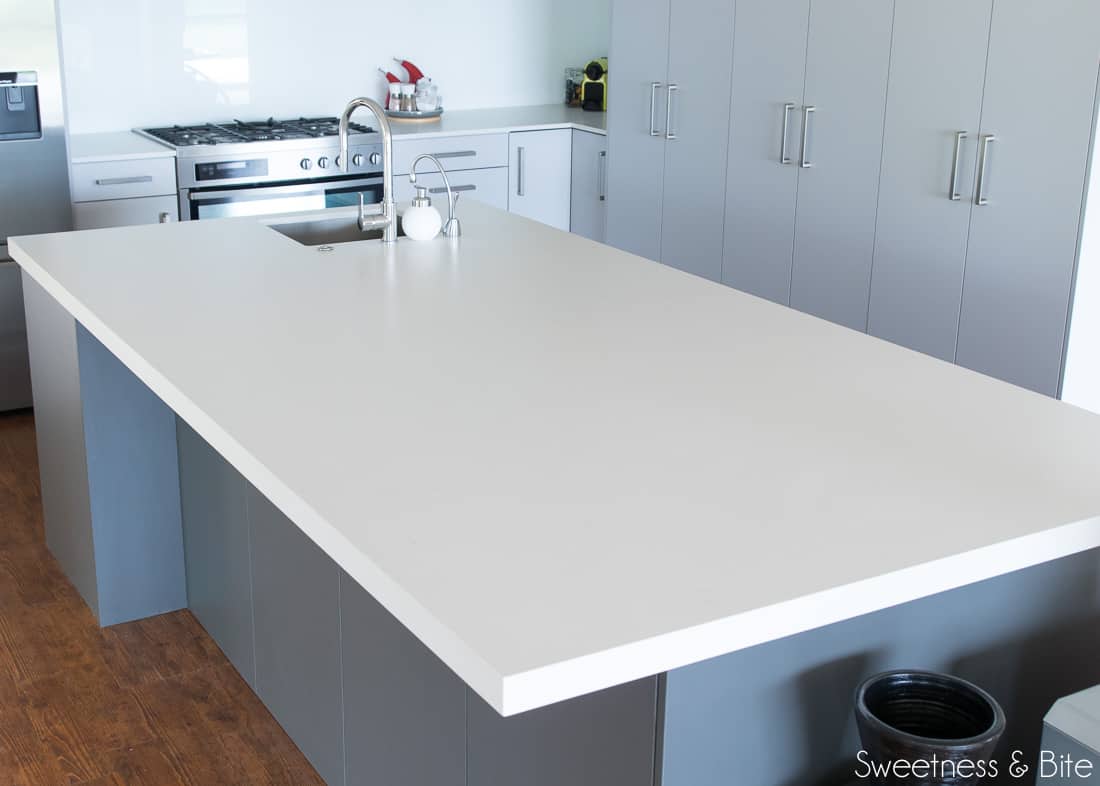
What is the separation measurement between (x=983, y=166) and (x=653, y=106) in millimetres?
1613

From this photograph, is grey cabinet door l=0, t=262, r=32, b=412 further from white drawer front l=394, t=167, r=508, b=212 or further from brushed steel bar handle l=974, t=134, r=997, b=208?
brushed steel bar handle l=974, t=134, r=997, b=208

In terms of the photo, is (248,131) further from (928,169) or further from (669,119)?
(928,169)

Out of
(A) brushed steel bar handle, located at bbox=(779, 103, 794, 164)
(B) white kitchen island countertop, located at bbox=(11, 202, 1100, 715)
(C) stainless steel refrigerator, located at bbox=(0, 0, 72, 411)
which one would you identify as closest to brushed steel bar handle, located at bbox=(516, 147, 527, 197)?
(A) brushed steel bar handle, located at bbox=(779, 103, 794, 164)

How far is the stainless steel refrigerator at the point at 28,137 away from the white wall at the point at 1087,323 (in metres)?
3.36

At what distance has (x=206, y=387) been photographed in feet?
6.86

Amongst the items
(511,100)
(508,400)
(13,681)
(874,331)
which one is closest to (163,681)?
(13,681)

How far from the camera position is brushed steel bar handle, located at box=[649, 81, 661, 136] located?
194 inches

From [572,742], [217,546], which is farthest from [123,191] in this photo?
[572,742]

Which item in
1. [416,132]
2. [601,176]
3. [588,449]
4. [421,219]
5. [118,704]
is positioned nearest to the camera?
[588,449]

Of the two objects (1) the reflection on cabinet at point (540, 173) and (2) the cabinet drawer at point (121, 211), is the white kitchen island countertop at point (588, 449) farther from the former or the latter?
(1) the reflection on cabinet at point (540, 173)

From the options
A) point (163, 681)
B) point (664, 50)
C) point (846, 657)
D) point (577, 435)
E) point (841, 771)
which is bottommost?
point (163, 681)

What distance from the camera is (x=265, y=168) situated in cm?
486

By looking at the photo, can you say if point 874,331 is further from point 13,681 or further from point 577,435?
point 13,681

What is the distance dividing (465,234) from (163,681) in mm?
1362
